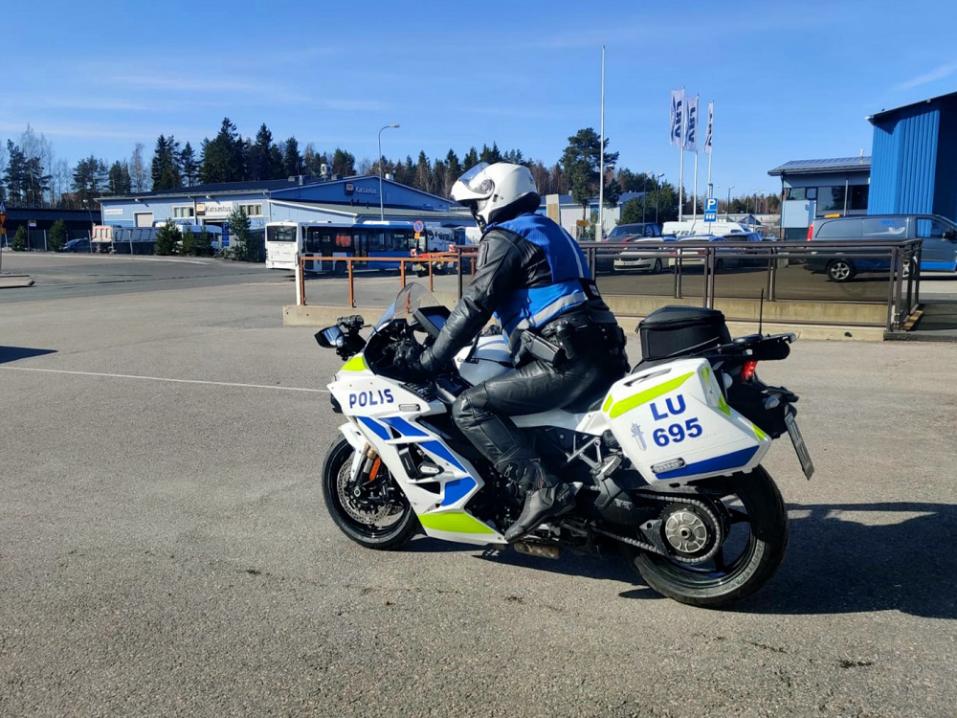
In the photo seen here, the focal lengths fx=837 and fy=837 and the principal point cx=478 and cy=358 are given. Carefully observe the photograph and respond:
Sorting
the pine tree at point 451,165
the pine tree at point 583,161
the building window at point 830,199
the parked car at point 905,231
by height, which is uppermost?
the pine tree at point 451,165

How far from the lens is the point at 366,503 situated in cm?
460

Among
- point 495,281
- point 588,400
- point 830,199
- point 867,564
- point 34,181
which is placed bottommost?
point 867,564

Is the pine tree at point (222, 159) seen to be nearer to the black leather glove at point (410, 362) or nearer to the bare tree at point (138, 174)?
the bare tree at point (138, 174)

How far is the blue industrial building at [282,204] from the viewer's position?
7600 centimetres

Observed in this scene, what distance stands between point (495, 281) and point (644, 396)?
855 millimetres

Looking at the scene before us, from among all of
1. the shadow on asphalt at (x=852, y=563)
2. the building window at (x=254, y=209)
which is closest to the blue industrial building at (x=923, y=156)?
the shadow on asphalt at (x=852, y=563)

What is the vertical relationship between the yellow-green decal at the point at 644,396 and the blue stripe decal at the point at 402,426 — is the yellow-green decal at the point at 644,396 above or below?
above

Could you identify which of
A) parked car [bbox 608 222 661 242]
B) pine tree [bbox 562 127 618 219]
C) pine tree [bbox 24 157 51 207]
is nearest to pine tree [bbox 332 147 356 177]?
pine tree [bbox 24 157 51 207]

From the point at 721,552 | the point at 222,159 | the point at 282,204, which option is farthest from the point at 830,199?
the point at 222,159

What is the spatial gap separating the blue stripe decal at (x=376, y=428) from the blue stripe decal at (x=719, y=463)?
1432 mm

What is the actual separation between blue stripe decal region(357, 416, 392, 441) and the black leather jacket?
0.56m

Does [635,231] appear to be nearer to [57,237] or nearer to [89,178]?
[57,237]

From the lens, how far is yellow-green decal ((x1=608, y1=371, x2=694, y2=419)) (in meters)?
3.55

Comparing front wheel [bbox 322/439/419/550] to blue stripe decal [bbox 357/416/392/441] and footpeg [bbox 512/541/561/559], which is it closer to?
blue stripe decal [bbox 357/416/392/441]
